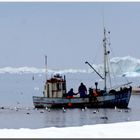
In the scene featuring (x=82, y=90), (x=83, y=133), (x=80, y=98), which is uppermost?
(x=82, y=90)

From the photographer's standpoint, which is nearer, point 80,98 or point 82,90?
point 82,90

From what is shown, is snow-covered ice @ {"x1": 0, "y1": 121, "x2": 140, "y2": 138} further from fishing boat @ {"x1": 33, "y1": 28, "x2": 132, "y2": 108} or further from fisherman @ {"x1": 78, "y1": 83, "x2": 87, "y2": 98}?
fisherman @ {"x1": 78, "y1": 83, "x2": 87, "y2": 98}

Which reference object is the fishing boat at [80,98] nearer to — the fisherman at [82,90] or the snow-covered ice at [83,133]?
the fisherman at [82,90]

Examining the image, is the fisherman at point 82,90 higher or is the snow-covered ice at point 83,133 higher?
the fisherman at point 82,90

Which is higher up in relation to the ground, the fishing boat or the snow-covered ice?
the fishing boat

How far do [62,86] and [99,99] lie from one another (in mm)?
2915

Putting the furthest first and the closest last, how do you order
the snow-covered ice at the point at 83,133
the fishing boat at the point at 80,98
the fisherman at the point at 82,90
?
1. the fisherman at the point at 82,90
2. the fishing boat at the point at 80,98
3. the snow-covered ice at the point at 83,133

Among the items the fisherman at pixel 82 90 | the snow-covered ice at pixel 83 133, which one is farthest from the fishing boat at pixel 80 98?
the snow-covered ice at pixel 83 133

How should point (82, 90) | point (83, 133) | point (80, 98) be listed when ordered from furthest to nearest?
1. point (80, 98)
2. point (82, 90)
3. point (83, 133)

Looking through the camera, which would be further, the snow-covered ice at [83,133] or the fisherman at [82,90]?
the fisherman at [82,90]

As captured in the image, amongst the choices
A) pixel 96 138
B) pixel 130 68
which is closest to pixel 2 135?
pixel 96 138

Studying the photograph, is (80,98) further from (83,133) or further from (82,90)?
(83,133)

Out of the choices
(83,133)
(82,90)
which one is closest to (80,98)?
(82,90)

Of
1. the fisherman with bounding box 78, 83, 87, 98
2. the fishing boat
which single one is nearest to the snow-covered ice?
the fishing boat
